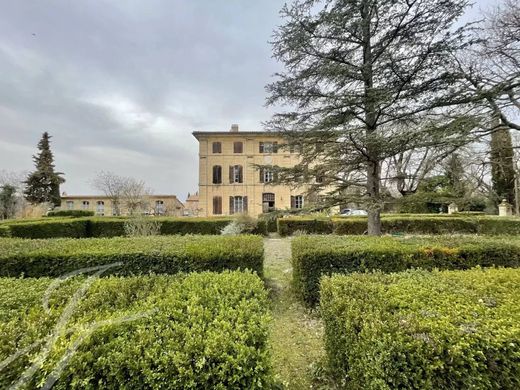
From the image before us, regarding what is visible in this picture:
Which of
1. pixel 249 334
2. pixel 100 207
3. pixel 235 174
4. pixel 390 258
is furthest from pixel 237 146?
pixel 249 334

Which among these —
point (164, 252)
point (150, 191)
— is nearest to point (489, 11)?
point (164, 252)

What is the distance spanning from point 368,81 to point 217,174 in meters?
20.5

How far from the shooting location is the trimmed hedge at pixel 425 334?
4.26 ft

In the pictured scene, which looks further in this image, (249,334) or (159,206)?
(159,206)

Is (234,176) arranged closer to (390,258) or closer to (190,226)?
(190,226)

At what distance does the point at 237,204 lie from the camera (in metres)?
25.8

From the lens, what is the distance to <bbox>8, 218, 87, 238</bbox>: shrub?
935 cm

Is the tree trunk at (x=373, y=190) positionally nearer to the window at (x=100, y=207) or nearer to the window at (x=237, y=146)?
the window at (x=237, y=146)

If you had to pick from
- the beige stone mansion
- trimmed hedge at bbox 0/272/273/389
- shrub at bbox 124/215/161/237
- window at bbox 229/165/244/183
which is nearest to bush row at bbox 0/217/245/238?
shrub at bbox 124/215/161/237

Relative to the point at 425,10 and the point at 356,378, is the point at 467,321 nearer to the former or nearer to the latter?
the point at 356,378

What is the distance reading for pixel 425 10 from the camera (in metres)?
5.75

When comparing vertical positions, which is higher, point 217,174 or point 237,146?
point 237,146

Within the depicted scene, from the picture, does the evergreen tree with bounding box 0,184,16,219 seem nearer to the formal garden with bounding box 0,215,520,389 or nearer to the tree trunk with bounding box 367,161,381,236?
the formal garden with bounding box 0,215,520,389

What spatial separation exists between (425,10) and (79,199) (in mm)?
37496
